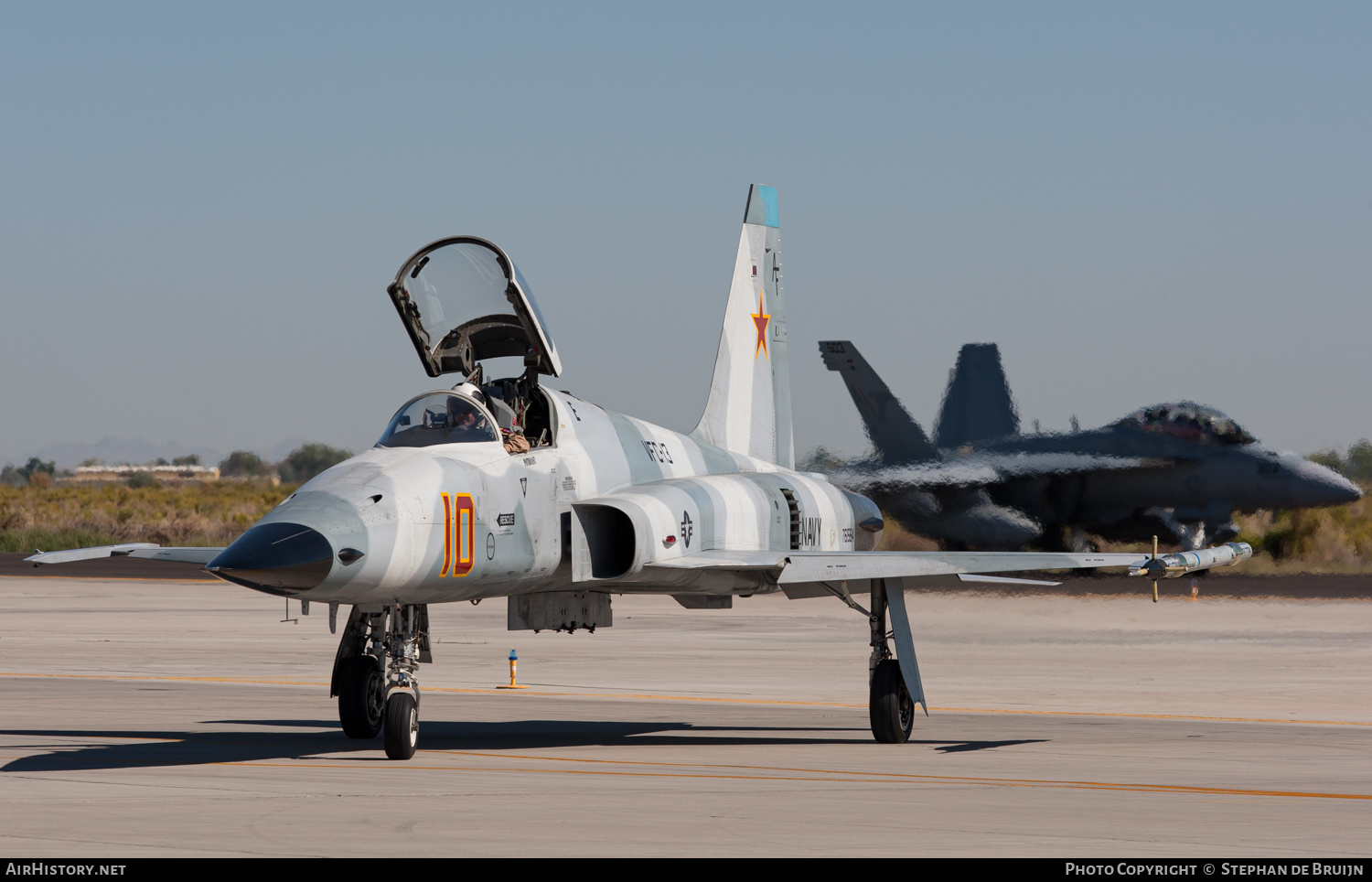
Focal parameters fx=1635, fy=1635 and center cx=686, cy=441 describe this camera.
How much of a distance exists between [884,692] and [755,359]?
20.4 ft

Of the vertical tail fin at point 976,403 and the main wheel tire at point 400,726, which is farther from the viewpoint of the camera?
the vertical tail fin at point 976,403

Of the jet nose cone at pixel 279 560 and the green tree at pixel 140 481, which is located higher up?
the green tree at pixel 140 481

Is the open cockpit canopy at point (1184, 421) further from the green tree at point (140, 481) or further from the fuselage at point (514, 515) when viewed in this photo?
the green tree at point (140, 481)

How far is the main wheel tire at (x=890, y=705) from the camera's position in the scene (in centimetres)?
1360

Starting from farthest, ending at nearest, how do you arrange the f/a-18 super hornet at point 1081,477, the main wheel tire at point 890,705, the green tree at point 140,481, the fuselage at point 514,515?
the green tree at point 140,481 → the f/a-18 super hornet at point 1081,477 → the main wheel tire at point 890,705 → the fuselage at point 514,515

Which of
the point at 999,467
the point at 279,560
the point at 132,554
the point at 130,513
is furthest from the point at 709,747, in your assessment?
the point at 130,513

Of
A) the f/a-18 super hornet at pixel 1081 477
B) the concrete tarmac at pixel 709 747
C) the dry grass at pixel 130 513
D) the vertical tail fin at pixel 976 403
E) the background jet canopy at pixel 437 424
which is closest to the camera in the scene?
the concrete tarmac at pixel 709 747

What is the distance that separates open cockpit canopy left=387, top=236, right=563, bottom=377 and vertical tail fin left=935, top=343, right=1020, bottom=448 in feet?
89.8

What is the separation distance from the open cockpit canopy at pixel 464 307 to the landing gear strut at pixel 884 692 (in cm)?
350

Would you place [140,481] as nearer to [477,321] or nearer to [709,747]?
[477,321]

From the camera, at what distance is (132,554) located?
13.4m

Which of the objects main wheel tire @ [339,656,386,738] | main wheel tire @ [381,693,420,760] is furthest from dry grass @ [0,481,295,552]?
main wheel tire @ [381,693,420,760]
